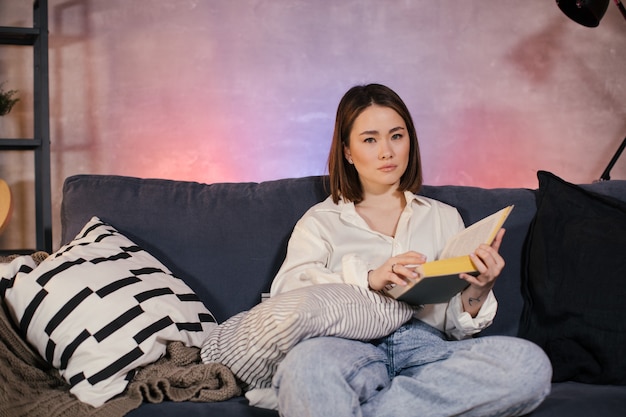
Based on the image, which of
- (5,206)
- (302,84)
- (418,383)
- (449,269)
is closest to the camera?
(449,269)

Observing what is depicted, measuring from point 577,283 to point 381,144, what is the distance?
0.60 metres

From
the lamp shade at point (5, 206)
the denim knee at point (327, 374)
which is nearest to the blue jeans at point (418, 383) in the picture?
the denim knee at point (327, 374)

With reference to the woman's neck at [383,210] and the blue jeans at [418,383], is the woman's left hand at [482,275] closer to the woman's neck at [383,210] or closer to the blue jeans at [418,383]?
the blue jeans at [418,383]

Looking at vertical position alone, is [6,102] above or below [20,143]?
→ above

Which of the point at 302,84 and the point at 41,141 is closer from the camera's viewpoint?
the point at 41,141

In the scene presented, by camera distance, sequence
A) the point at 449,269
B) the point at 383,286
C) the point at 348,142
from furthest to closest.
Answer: the point at 348,142
the point at 383,286
the point at 449,269

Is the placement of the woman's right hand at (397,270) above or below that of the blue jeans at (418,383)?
above

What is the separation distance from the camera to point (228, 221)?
75.1 inches

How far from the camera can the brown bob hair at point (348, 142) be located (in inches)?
71.3

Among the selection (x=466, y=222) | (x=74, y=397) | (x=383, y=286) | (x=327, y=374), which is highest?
(x=466, y=222)

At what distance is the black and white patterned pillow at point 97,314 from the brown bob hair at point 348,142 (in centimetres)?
49

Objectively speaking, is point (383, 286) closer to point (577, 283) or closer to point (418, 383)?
point (418, 383)

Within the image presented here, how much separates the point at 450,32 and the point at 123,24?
4.28 feet

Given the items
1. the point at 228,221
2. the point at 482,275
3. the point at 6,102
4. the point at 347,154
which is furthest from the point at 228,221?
the point at 6,102
